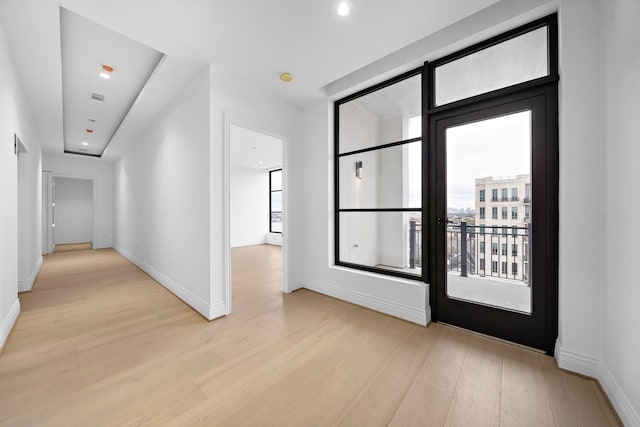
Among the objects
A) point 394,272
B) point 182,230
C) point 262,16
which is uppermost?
point 262,16

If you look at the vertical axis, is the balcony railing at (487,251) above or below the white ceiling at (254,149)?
below

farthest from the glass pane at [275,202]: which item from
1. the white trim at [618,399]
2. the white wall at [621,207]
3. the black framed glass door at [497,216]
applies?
the white trim at [618,399]

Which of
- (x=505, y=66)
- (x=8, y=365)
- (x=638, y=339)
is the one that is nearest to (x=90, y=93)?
(x=8, y=365)

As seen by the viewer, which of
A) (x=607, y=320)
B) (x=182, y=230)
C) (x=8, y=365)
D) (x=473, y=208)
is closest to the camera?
(x=607, y=320)

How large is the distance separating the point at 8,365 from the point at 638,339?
3.99 metres

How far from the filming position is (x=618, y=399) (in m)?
1.36

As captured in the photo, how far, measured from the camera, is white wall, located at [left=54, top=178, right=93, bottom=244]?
8281mm

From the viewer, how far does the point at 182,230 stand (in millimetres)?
3127

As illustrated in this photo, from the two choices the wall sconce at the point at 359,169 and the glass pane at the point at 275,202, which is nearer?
the wall sconce at the point at 359,169

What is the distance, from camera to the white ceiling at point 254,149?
523 cm

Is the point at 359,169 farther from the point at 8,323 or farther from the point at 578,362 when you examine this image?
the point at 8,323

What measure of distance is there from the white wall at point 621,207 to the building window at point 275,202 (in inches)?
328

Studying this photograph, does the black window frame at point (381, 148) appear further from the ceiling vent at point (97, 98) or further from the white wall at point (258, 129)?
the ceiling vent at point (97, 98)

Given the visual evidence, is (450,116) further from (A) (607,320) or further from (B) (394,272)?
(A) (607,320)
